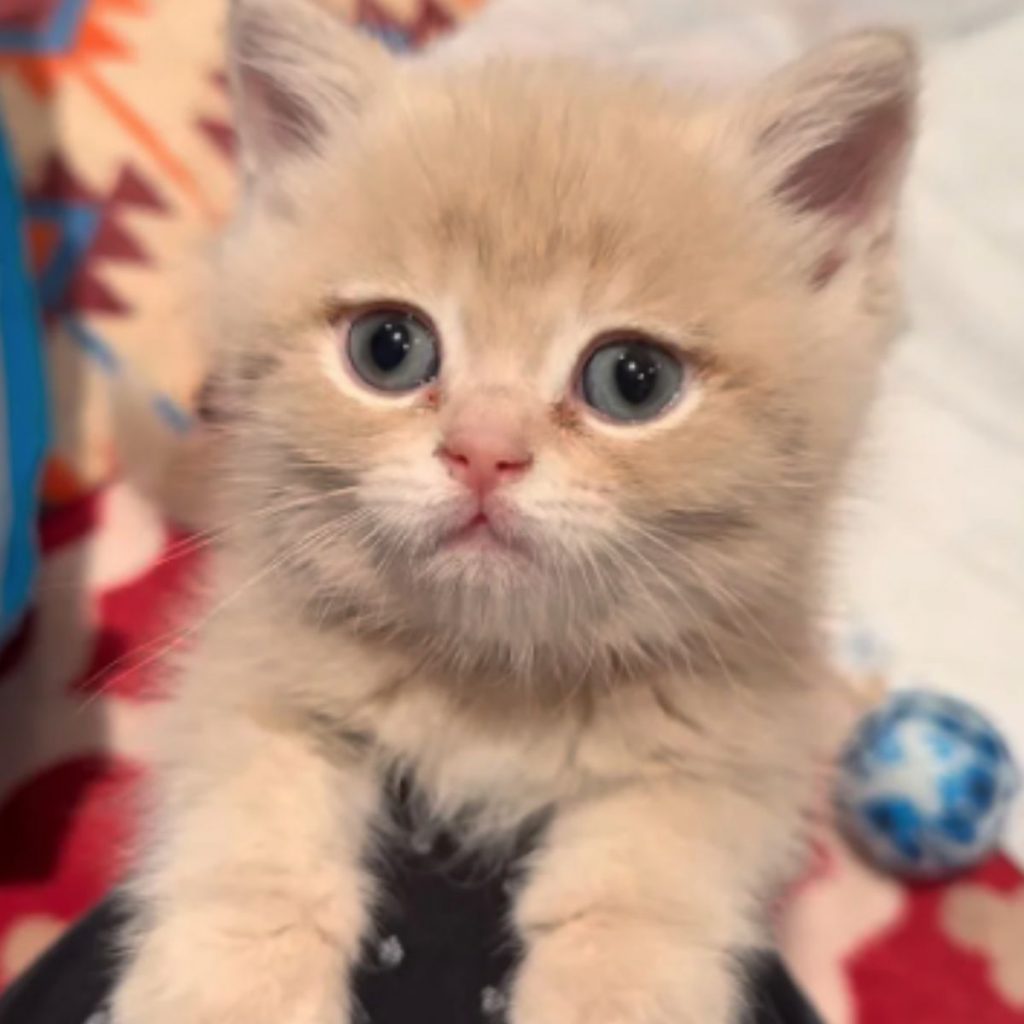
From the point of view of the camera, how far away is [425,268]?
2.81ft

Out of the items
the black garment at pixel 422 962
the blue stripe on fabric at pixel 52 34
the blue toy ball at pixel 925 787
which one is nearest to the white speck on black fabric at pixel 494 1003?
the black garment at pixel 422 962

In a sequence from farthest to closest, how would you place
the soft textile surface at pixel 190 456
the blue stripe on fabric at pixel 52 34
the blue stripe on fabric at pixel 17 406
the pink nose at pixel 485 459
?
the blue stripe on fabric at pixel 52 34, the soft textile surface at pixel 190 456, the blue stripe on fabric at pixel 17 406, the pink nose at pixel 485 459

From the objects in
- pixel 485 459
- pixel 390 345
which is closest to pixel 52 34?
pixel 390 345

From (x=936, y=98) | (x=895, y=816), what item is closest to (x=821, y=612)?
(x=895, y=816)

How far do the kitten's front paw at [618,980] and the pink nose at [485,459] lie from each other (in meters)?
0.28

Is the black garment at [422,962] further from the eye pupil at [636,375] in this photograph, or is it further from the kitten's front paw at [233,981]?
the eye pupil at [636,375]

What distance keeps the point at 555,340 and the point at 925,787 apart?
59cm

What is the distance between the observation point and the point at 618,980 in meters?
0.84

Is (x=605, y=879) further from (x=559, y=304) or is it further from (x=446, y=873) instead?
(x=559, y=304)

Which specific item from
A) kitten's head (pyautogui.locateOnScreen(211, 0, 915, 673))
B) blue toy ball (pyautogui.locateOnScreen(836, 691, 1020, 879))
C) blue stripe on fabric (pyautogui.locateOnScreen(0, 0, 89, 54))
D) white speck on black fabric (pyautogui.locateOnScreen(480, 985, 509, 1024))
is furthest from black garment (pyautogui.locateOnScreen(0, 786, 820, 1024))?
blue stripe on fabric (pyautogui.locateOnScreen(0, 0, 89, 54))

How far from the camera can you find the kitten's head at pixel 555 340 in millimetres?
816

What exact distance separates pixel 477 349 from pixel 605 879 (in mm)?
332

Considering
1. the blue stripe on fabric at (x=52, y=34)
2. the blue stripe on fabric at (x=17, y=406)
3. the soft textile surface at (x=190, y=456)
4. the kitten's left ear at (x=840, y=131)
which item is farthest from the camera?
the blue stripe on fabric at (x=52, y=34)

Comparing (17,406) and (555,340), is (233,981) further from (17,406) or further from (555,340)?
(17,406)
